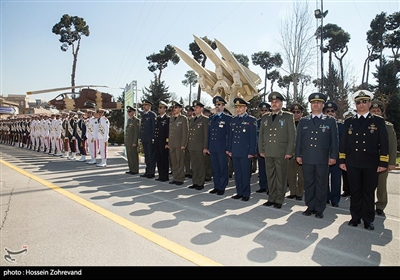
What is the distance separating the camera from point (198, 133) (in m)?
7.49

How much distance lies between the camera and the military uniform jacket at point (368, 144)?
4.42m

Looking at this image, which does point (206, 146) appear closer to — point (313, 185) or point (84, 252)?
point (313, 185)

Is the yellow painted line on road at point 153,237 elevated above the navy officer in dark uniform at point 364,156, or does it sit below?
below

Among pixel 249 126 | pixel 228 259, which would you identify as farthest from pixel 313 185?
pixel 228 259

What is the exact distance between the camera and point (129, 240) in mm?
3646

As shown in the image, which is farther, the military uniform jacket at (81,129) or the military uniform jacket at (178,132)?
the military uniform jacket at (81,129)

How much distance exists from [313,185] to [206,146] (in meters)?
2.71

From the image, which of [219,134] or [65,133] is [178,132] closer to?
[219,134]

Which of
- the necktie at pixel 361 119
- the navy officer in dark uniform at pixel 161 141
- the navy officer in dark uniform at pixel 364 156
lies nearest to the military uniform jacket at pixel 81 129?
the navy officer in dark uniform at pixel 161 141

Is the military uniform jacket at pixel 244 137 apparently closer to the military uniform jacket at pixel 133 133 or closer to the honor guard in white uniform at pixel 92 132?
the military uniform jacket at pixel 133 133

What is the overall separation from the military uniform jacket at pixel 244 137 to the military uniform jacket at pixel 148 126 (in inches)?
116

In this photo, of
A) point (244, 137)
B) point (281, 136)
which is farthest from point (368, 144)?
point (244, 137)

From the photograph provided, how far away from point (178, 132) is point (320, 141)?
3.60m

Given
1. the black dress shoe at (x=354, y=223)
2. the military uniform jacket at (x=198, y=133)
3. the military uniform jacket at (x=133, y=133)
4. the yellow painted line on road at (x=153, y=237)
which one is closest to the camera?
the yellow painted line on road at (x=153, y=237)
